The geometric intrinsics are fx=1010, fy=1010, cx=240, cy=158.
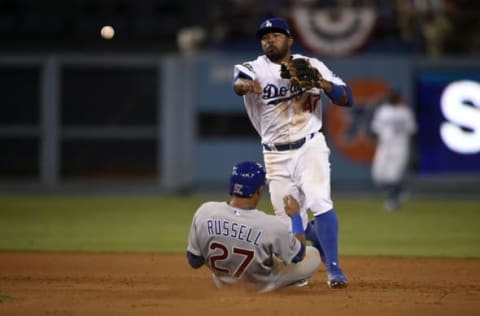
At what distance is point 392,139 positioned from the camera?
17.3m

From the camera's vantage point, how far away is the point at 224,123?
19.0 m

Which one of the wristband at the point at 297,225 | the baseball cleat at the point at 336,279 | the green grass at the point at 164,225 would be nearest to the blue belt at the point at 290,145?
the wristband at the point at 297,225

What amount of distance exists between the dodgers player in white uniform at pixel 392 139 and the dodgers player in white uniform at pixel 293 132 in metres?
9.25

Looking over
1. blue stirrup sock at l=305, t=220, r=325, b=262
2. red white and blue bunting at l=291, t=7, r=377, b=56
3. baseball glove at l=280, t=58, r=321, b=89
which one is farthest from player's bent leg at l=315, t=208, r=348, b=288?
red white and blue bunting at l=291, t=7, r=377, b=56

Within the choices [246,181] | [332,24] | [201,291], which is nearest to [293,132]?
[246,181]

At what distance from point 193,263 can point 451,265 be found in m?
3.41

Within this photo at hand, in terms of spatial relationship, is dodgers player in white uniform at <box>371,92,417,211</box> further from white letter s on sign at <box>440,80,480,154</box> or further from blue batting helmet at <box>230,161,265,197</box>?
blue batting helmet at <box>230,161,265,197</box>

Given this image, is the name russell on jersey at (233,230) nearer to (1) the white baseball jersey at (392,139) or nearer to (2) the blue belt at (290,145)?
(2) the blue belt at (290,145)

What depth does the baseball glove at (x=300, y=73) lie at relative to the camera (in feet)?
24.5

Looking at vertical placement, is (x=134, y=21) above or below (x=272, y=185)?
above

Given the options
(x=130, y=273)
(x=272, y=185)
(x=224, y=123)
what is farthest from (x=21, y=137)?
(x=272, y=185)

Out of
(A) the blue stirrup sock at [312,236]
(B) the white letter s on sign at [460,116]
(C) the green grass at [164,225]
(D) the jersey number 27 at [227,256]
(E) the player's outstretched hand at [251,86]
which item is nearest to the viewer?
(D) the jersey number 27 at [227,256]

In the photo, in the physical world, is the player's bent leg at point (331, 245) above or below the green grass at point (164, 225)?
above

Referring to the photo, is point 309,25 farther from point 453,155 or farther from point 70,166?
point 70,166
